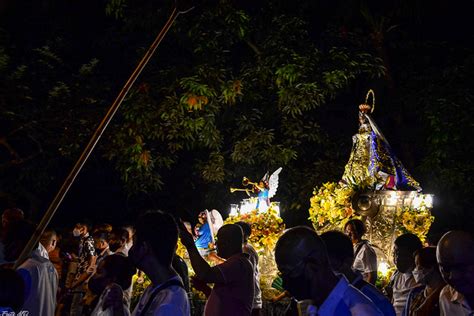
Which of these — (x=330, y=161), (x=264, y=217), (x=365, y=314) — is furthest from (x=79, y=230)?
(x=365, y=314)

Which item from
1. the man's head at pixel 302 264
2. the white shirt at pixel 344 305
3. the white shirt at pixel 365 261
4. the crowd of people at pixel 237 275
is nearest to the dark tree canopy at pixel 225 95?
the white shirt at pixel 365 261

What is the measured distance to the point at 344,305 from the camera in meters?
3.18

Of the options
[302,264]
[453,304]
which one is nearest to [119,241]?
[453,304]

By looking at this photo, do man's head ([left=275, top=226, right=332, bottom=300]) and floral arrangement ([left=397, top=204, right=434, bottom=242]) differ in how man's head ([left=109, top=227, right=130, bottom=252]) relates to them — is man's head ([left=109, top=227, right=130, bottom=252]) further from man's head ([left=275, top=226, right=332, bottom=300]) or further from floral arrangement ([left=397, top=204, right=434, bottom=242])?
man's head ([left=275, top=226, right=332, bottom=300])

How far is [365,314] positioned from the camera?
3.13m

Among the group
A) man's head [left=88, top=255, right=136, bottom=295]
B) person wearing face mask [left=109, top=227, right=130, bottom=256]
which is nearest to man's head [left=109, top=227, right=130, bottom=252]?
person wearing face mask [left=109, top=227, right=130, bottom=256]

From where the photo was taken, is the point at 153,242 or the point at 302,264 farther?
the point at 153,242

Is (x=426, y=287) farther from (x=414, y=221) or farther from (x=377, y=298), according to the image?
(x=414, y=221)

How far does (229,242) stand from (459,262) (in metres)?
2.78

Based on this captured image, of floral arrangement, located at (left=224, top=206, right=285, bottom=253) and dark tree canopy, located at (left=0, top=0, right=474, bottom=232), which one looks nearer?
floral arrangement, located at (left=224, top=206, right=285, bottom=253)

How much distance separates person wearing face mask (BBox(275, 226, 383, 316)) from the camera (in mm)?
3174

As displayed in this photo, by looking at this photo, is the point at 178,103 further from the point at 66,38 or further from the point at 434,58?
the point at 434,58

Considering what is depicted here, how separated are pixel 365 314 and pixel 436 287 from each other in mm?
2622

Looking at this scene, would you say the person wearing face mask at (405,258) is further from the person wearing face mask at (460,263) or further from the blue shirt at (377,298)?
the person wearing face mask at (460,263)
